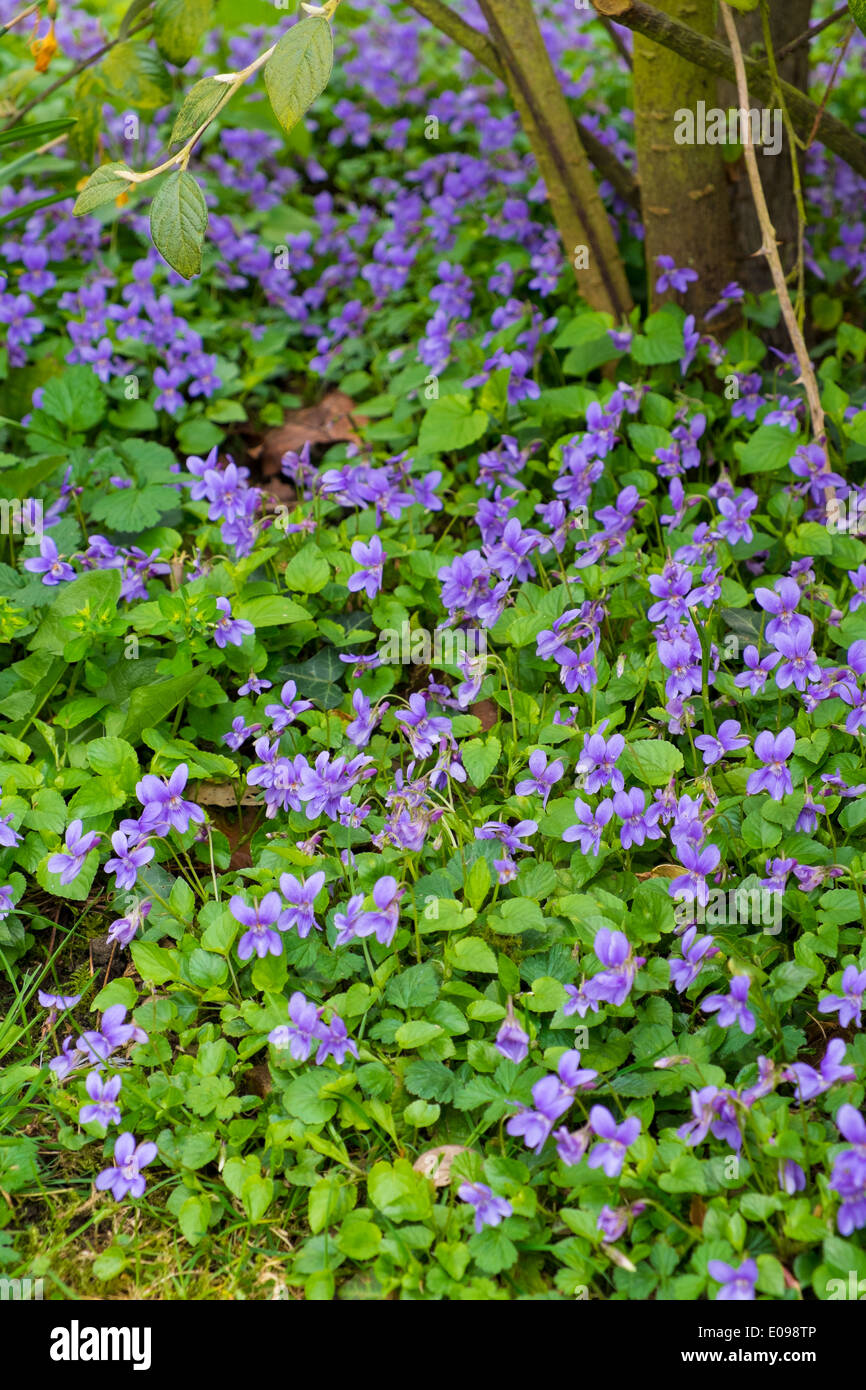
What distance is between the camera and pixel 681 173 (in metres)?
3.35

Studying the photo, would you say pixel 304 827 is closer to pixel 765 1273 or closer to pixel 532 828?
pixel 532 828

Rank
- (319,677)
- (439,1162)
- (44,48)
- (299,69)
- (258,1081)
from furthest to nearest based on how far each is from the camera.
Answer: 1. (44,48)
2. (319,677)
3. (258,1081)
4. (439,1162)
5. (299,69)

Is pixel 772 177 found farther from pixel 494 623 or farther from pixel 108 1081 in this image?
pixel 108 1081

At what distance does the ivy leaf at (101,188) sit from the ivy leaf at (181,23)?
2.92 ft

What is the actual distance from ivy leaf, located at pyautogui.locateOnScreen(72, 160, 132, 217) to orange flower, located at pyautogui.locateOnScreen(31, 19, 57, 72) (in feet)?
3.88

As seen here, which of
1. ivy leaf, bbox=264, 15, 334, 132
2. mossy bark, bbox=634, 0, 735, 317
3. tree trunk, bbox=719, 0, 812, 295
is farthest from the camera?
tree trunk, bbox=719, 0, 812, 295

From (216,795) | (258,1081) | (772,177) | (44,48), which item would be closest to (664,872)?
(258,1081)

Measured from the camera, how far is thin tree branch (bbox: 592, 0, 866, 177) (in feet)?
8.54

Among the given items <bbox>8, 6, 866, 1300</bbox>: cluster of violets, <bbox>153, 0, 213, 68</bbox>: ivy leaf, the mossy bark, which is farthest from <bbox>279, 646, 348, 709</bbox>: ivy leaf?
the mossy bark

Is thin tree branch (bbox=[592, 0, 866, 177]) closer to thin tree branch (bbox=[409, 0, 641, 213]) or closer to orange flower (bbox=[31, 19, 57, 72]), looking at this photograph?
thin tree branch (bbox=[409, 0, 641, 213])

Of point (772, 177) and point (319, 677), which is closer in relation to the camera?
point (319, 677)

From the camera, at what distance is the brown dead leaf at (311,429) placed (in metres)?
3.85

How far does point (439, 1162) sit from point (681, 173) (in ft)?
8.91
